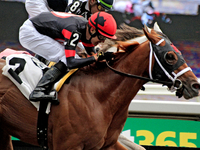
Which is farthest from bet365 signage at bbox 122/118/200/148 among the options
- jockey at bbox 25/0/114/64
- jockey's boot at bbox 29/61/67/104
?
jockey's boot at bbox 29/61/67/104

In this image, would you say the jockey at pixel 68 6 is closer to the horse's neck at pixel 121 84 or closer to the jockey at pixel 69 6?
the jockey at pixel 69 6

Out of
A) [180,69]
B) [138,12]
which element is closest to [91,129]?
[180,69]

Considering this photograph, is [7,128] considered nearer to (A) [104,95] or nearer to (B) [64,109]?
(B) [64,109]

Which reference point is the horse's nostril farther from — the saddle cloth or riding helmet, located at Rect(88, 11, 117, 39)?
the saddle cloth

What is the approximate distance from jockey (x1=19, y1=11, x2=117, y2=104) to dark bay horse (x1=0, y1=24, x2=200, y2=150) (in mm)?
146

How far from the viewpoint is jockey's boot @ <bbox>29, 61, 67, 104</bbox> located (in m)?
2.51

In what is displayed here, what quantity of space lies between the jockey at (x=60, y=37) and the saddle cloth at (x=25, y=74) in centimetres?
9

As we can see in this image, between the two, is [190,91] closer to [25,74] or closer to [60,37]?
[60,37]

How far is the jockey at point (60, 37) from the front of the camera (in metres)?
2.53

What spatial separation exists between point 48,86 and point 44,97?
12cm

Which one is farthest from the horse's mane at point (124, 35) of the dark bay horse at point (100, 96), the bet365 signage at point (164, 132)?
the bet365 signage at point (164, 132)

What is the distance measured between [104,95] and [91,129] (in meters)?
0.32

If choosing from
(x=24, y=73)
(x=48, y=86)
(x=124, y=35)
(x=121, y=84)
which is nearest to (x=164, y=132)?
(x=121, y=84)

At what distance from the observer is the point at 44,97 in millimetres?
2496
